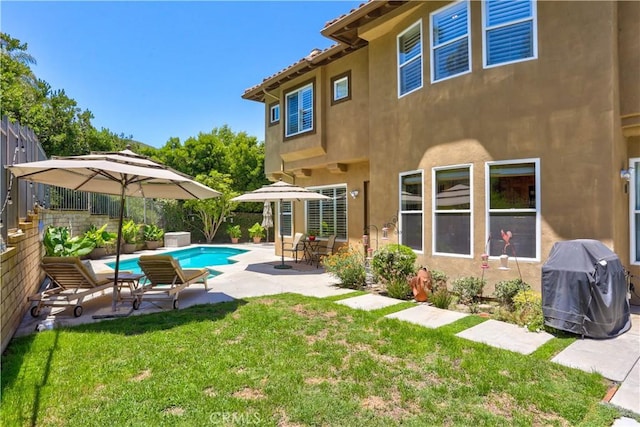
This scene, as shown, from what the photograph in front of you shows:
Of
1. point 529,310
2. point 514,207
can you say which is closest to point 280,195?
point 514,207

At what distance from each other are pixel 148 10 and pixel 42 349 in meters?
12.6

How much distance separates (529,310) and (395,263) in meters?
3.15

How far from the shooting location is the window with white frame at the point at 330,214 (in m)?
14.2

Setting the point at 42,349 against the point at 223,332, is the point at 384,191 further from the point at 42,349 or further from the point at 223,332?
the point at 42,349

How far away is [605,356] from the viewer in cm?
498

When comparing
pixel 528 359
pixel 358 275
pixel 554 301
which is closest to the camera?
pixel 528 359

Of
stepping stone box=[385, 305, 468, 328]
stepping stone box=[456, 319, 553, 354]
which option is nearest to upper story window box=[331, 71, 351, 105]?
stepping stone box=[385, 305, 468, 328]

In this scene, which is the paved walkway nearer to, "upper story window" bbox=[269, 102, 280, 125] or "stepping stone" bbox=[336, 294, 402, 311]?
"stepping stone" bbox=[336, 294, 402, 311]

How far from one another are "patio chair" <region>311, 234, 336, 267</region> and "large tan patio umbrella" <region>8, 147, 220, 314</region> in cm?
585

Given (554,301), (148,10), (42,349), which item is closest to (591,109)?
(554,301)

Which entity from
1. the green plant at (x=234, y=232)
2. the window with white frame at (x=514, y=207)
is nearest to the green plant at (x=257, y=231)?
the green plant at (x=234, y=232)

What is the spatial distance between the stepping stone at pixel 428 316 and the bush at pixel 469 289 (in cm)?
82

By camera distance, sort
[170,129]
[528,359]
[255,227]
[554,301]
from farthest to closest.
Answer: [170,129]
[255,227]
[554,301]
[528,359]

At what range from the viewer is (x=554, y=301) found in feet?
19.3
